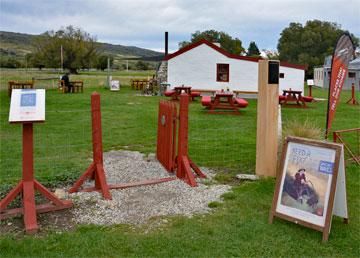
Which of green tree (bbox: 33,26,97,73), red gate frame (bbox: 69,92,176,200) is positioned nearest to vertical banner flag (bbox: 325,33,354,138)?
red gate frame (bbox: 69,92,176,200)

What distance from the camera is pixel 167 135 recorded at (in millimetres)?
6348

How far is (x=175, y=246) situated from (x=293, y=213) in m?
1.32

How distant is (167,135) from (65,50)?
195 ft

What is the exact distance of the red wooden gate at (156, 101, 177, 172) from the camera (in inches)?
243

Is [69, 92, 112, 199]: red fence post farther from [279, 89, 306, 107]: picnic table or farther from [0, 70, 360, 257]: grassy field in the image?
[279, 89, 306, 107]: picnic table

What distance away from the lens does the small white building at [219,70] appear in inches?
925

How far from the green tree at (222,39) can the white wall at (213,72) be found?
39647mm

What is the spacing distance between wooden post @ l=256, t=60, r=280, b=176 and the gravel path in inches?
32.7

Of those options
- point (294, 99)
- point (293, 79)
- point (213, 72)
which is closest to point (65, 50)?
point (213, 72)

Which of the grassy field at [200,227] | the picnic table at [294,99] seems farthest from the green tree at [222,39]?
the grassy field at [200,227]

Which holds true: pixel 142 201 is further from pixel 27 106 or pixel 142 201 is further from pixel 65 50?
pixel 65 50

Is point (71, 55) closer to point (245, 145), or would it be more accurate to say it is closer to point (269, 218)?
point (245, 145)

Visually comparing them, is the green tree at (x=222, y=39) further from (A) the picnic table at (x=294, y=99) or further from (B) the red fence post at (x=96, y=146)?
(B) the red fence post at (x=96, y=146)

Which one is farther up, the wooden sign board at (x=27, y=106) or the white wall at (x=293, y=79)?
the white wall at (x=293, y=79)
